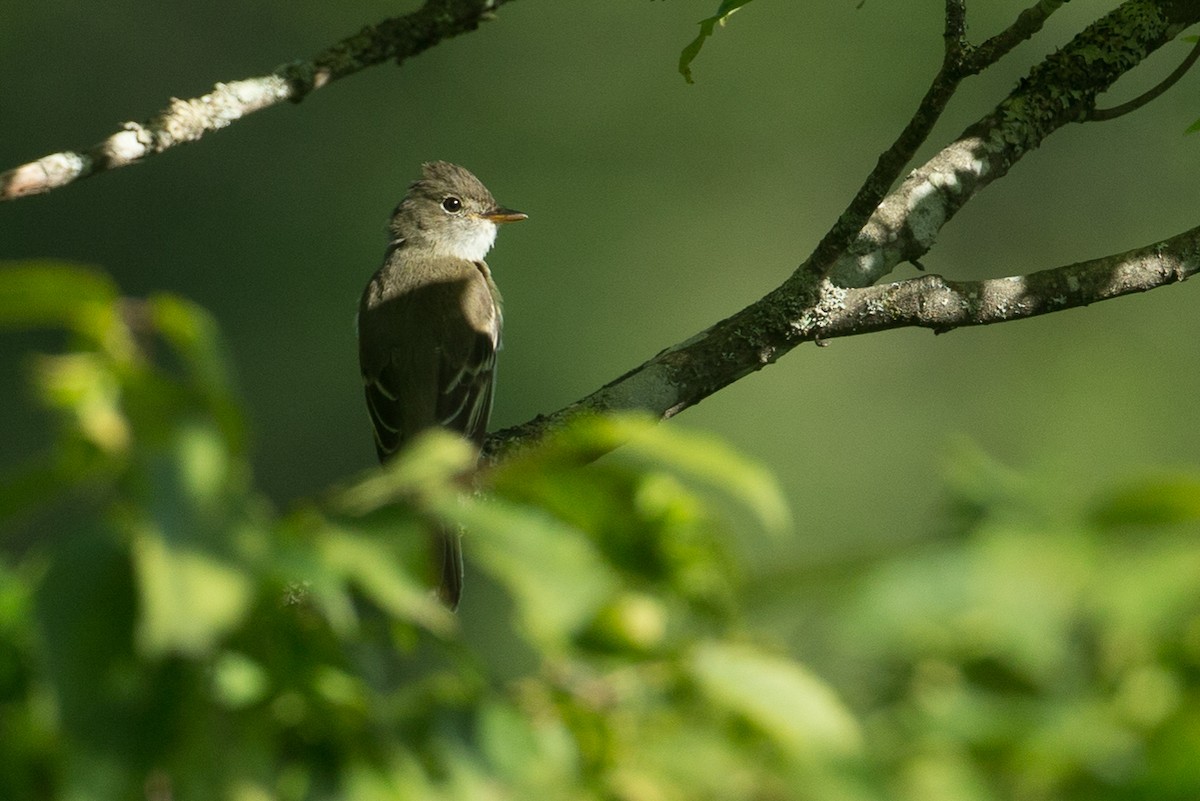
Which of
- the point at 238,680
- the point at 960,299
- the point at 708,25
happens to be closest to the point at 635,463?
the point at 238,680

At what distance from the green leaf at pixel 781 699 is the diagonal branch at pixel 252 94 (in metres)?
2.37

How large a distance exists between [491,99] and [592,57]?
1796mm

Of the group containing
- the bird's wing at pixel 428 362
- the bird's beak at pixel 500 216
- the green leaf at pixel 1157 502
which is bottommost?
the bird's wing at pixel 428 362

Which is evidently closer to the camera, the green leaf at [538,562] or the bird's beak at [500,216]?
the green leaf at [538,562]

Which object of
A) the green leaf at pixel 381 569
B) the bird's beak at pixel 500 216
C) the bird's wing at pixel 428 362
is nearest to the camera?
the green leaf at pixel 381 569

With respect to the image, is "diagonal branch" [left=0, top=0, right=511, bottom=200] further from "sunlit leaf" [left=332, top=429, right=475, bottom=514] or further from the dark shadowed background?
the dark shadowed background

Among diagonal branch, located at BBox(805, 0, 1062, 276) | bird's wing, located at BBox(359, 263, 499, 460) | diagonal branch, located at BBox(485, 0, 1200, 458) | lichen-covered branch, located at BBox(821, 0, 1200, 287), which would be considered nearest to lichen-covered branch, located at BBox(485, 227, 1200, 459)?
diagonal branch, located at BBox(485, 0, 1200, 458)

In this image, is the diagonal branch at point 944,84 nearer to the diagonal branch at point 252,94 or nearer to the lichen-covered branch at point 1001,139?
the lichen-covered branch at point 1001,139

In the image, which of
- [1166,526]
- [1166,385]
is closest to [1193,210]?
[1166,385]

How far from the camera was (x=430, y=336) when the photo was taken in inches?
237

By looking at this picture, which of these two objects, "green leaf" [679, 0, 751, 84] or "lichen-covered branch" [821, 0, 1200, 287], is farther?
"lichen-covered branch" [821, 0, 1200, 287]

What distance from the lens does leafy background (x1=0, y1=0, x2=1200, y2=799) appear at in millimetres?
1013

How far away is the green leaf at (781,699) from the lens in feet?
3.47

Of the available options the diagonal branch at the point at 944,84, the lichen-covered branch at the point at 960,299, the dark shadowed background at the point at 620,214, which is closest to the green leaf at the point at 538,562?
the diagonal branch at the point at 944,84
